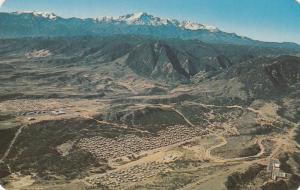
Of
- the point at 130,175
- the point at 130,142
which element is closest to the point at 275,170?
the point at 130,175

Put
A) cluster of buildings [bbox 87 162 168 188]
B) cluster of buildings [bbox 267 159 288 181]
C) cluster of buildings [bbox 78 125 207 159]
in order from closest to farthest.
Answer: cluster of buildings [bbox 87 162 168 188] < cluster of buildings [bbox 267 159 288 181] < cluster of buildings [bbox 78 125 207 159]

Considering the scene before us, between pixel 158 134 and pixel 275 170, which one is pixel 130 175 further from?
pixel 158 134

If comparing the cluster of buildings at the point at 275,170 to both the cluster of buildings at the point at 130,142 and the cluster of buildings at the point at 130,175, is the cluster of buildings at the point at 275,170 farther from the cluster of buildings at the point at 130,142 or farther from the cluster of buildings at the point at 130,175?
the cluster of buildings at the point at 130,142

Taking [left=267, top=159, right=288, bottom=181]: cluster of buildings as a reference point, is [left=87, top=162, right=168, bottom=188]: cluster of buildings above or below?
below

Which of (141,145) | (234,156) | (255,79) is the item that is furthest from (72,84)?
(234,156)

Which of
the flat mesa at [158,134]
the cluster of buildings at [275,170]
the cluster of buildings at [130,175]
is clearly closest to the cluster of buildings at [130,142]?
the flat mesa at [158,134]

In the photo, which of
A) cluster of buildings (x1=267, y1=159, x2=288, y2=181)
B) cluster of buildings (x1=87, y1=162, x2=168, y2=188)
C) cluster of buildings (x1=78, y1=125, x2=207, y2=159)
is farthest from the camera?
cluster of buildings (x1=78, y1=125, x2=207, y2=159)

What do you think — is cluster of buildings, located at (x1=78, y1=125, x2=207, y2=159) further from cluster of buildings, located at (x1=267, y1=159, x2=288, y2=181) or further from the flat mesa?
cluster of buildings, located at (x1=267, y1=159, x2=288, y2=181)

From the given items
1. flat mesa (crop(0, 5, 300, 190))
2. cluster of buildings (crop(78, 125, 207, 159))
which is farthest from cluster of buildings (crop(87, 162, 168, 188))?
cluster of buildings (crop(78, 125, 207, 159))
